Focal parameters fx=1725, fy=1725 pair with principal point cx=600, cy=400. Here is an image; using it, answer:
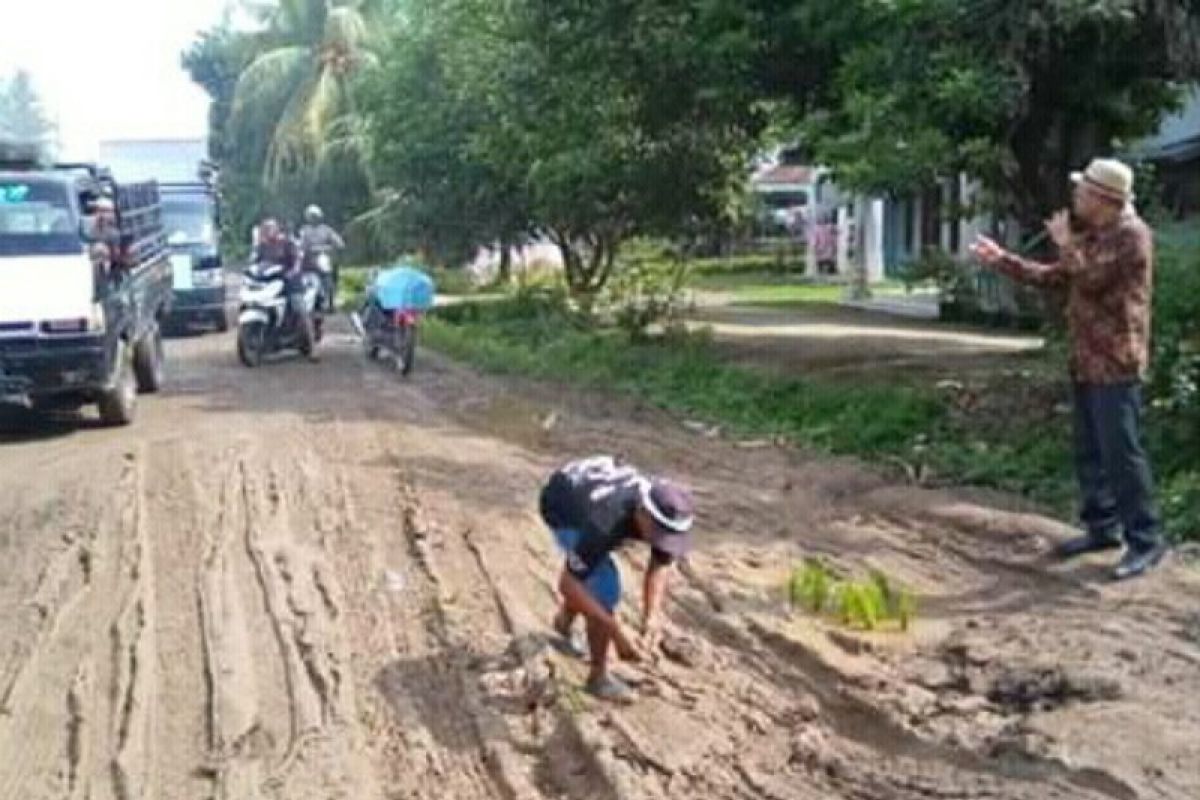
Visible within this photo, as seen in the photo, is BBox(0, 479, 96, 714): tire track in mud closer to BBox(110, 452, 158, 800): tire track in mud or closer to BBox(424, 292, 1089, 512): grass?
BBox(110, 452, 158, 800): tire track in mud

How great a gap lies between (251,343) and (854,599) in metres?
12.7

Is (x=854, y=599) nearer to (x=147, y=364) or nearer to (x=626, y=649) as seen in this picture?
(x=626, y=649)

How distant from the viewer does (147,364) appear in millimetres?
16688

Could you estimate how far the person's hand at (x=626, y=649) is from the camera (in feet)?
21.5

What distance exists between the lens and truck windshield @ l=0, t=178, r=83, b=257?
13727 millimetres

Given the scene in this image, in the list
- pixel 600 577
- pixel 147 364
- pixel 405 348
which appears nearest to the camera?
pixel 600 577

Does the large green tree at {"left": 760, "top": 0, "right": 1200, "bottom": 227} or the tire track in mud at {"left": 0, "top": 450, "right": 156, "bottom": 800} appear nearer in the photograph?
the tire track in mud at {"left": 0, "top": 450, "right": 156, "bottom": 800}

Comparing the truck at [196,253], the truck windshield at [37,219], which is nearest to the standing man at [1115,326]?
the truck windshield at [37,219]

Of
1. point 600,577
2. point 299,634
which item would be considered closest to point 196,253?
point 299,634

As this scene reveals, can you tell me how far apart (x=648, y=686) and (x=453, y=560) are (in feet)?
7.79

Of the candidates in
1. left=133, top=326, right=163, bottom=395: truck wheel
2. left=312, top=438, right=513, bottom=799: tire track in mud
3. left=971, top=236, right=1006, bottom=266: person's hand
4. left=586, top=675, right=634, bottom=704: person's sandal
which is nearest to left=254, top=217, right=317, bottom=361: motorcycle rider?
left=133, top=326, right=163, bottom=395: truck wheel

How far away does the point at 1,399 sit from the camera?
43.4ft

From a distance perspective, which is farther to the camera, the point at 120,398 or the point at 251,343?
the point at 251,343

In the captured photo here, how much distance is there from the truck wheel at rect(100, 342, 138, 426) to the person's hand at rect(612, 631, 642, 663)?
26.9ft
